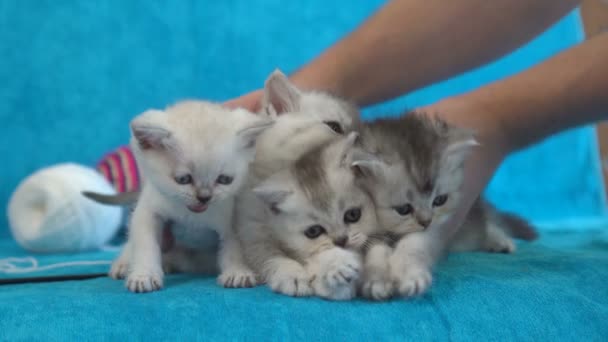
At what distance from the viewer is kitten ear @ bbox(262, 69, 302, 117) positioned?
1.38 meters

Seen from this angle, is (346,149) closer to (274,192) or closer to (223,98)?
(274,192)

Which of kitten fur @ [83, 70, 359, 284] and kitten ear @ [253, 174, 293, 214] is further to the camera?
kitten fur @ [83, 70, 359, 284]

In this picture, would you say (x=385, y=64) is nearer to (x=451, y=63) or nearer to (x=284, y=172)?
(x=451, y=63)

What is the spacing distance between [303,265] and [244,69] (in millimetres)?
1982

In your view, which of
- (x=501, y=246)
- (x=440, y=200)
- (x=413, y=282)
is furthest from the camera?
(x=501, y=246)

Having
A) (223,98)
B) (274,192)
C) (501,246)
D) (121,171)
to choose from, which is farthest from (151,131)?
(223,98)

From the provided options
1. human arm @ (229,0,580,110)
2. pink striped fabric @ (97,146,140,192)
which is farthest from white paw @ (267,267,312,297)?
pink striped fabric @ (97,146,140,192)

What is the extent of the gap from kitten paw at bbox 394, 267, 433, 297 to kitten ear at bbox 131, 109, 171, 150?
51 centimetres

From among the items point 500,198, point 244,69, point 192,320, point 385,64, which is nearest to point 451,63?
point 385,64

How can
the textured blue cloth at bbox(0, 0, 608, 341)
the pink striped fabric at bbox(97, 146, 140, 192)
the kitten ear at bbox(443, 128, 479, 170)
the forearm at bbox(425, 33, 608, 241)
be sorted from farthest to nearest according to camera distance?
1. the pink striped fabric at bbox(97, 146, 140, 192)
2. the forearm at bbox(425, 33, 608, 241)
3. the kitten ear at bbox(443, 128, 479, 170)
4. the textured blue cloth at bbox(0, 0, 608, 341)

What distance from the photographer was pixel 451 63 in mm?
1786

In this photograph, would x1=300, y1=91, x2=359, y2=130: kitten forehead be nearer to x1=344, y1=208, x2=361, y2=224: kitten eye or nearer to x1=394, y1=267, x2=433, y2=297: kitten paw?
x1=344, y1=208, x2=361, y2=224: kitten eye

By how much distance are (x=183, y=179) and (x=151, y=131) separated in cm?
11

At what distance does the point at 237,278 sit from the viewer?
120cm
